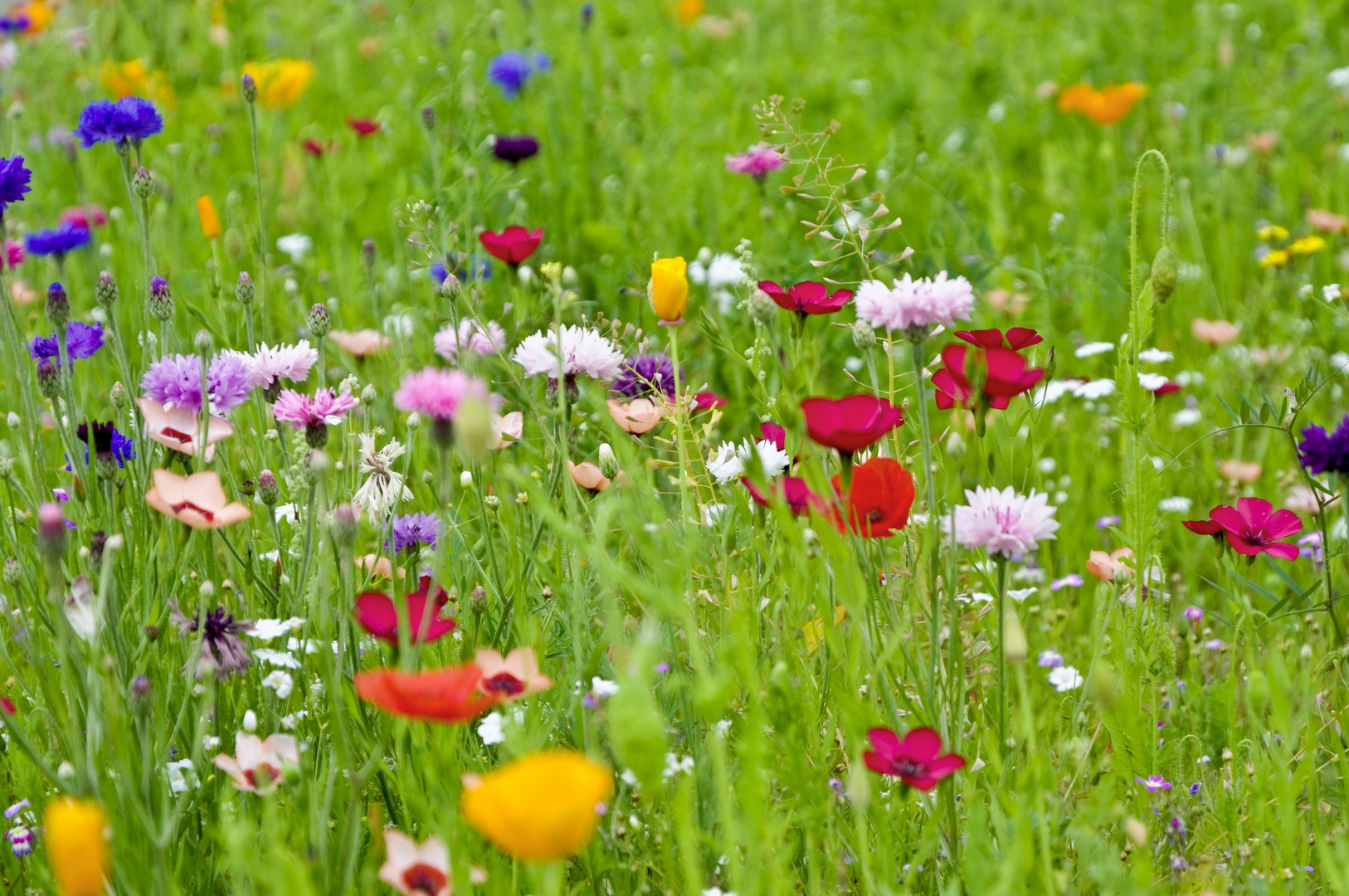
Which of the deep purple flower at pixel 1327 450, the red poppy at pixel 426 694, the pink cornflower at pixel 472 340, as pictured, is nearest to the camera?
the red poppy at pixel 426 694

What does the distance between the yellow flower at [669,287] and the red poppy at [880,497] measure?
319mm

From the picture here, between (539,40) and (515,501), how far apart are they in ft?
8.97

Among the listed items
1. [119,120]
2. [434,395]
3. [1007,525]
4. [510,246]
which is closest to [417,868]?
[434,395]

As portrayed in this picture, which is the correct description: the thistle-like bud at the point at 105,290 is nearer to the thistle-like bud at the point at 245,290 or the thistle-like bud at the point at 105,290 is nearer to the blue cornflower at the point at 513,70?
the thistle-like bud at the point at 245,290

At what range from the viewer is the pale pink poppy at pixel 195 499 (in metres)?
1.22

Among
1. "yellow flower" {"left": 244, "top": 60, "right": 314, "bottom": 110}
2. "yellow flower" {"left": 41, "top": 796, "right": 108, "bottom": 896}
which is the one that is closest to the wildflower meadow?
"yellow flower" {"left": 41, "top": 796, "right": 108, "bottom": 896}

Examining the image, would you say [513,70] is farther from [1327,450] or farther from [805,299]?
[1327,450]

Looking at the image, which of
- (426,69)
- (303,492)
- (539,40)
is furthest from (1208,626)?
(539,40)

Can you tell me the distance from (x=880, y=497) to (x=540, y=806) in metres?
0.62

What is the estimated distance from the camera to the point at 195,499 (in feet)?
4.13

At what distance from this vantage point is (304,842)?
3.74 ft

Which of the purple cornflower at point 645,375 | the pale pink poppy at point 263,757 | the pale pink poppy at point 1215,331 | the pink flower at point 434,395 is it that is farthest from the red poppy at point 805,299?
the pale pink poppy at point 1215,331

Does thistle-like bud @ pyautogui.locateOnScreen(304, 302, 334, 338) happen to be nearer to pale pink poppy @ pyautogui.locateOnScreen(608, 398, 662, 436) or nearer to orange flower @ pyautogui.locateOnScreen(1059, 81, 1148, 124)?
pale pink poppy @ pyautogui.locateOnScreen(608, 398, 662, 436)

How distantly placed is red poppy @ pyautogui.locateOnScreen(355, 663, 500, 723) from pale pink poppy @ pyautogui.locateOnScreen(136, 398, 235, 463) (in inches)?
21.5
